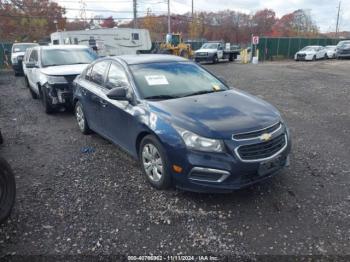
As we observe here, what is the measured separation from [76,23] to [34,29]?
33.6ft

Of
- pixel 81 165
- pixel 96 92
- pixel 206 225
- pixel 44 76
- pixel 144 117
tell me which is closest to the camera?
Result: pixel 206 225

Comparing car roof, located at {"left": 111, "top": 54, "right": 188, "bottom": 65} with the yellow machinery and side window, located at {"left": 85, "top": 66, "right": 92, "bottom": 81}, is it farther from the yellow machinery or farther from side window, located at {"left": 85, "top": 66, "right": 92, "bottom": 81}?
the yellow machinery

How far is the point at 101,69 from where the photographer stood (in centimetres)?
511

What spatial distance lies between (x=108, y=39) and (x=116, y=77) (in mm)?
19721

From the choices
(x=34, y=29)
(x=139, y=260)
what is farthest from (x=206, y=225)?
(x=34, y=29)

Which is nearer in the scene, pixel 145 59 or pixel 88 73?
pixel 145 59

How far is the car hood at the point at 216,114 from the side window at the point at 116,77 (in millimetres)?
818

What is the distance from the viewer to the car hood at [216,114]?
10.5ft

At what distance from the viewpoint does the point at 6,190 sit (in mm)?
3188

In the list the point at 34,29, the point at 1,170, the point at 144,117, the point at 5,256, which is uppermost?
the point at 34,29

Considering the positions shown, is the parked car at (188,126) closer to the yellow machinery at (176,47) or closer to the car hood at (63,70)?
the car hood at (63,70)

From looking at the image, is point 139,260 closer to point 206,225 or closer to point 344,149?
point 206,225

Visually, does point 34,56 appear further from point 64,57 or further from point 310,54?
point 310,54

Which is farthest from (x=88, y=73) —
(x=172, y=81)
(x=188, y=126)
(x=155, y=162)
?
(x=188, y=126)
